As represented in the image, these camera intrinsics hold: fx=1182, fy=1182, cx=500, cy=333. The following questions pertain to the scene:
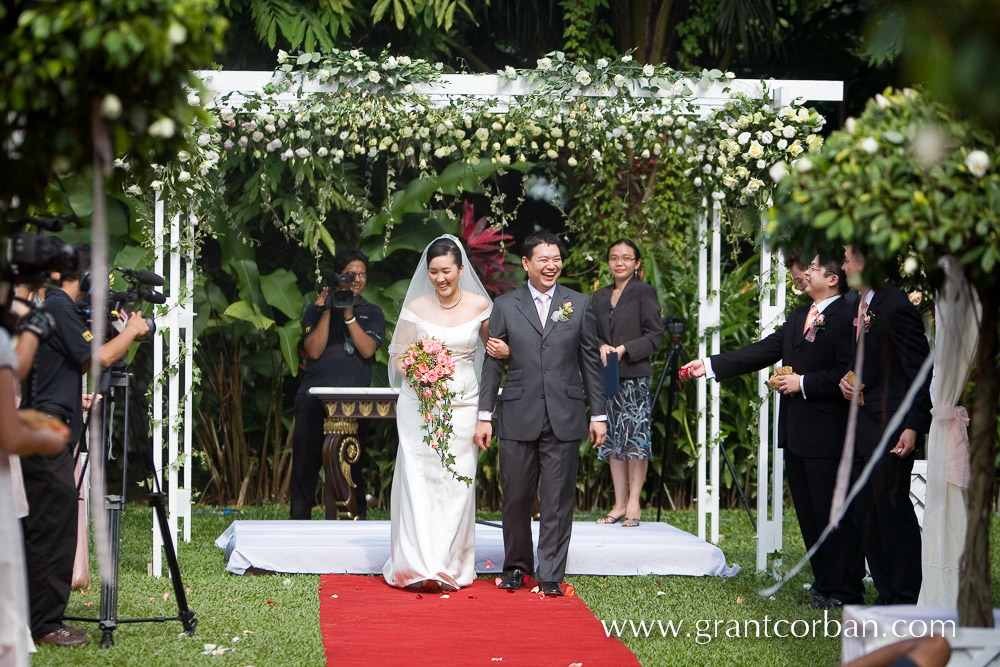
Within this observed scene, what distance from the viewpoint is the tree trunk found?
3.33 m

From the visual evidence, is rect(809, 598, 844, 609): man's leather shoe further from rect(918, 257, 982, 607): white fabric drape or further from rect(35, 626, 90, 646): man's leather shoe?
rect(35, 626, 90, 646): man's leather shoe

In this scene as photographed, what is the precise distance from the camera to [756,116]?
268 inches

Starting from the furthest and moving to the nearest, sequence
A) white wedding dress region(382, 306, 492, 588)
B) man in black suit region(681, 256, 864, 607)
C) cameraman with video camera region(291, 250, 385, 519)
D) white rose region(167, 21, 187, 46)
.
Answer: cameraman with video camera region(291, 250, 385, 519) → white wedding dress region(382, 306, 492, 588) → man in black suit region(681, 256, 864, 607) → white rose region(167, 21, 187, 46)

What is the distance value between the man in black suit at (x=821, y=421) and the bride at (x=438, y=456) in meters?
1.20

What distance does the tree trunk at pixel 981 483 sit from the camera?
3.33 metres

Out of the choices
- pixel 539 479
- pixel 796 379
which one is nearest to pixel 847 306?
pixel 796 379

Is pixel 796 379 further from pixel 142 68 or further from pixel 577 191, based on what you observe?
pixel 577 191

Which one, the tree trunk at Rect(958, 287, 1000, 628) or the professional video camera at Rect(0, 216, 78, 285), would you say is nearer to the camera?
the professional video camera at Rect(0, 216, 78, 285)

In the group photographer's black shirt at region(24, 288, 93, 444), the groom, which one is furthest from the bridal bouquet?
photographer's black shirt at region(24, 288, 93, 444)

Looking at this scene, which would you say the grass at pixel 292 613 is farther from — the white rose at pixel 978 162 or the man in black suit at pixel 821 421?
the white rose at pixel 978 162

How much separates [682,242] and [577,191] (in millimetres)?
1497

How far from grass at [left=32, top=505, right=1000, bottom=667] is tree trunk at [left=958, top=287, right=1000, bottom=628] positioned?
159cm

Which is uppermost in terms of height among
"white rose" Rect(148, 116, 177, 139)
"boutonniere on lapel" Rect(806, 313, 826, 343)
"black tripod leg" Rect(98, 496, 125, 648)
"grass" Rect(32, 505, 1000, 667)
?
"white rose" Rect(148, 116, 177, 139)

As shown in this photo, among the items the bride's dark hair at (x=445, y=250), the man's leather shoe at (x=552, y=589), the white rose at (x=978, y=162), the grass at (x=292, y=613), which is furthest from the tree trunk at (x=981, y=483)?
the bride's dark hair at (x=445, y=250)
